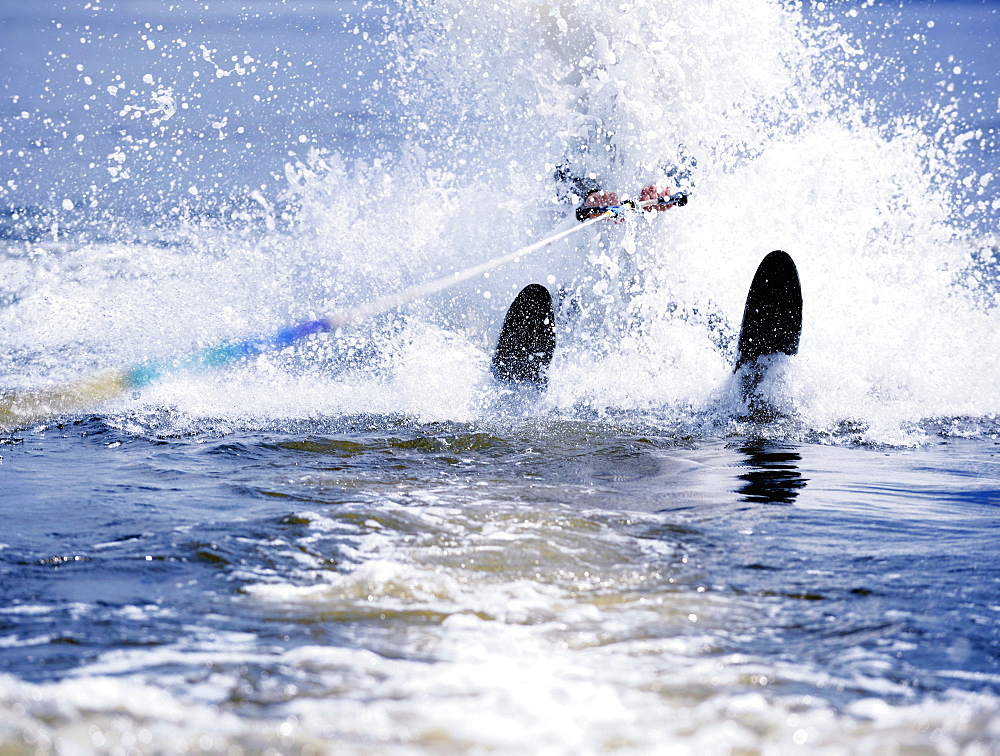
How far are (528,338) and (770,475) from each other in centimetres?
321

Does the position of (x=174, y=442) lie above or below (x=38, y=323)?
below

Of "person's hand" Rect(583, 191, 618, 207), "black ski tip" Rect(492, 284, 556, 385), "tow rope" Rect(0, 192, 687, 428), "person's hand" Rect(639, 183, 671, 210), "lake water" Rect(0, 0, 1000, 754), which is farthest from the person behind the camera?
"person's hand" Rect(639, 183, 671, 210)

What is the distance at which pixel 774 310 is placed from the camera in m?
7.87

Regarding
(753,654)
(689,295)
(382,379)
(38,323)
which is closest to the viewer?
(753,654)

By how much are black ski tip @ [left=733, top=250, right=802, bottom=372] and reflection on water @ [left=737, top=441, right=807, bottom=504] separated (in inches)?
59.0

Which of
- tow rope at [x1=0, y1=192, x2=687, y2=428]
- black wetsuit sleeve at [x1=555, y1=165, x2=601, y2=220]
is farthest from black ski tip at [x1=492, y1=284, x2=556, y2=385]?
black wetsuit sleeve at [x1=555, y1=165, x2=601, y2=220]

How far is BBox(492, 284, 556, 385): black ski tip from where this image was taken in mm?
8258

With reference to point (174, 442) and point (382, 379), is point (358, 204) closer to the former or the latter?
point (382, 379)

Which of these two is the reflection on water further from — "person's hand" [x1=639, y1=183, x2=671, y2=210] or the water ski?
"person's hand" [x1=639, y1=183, x2=671, y2=210]

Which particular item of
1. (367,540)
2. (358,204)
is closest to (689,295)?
(358,204)

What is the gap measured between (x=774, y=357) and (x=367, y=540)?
4.84m

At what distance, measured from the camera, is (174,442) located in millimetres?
6293

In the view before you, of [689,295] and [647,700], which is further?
[689,295]

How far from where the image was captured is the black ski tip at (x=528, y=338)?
27.1 feet
